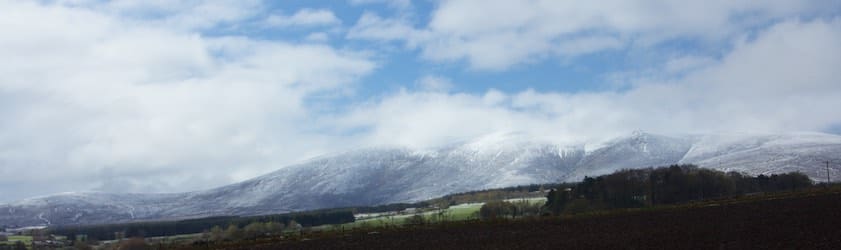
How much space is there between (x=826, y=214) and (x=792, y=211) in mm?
9001

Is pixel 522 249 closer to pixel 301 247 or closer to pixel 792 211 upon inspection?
pixel 301 247

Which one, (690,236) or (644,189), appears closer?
(690,236)

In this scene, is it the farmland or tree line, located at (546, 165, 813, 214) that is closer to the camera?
the farmland

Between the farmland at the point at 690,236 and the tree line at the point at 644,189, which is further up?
the tree line at the point at 644,189

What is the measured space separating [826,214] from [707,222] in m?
9.57

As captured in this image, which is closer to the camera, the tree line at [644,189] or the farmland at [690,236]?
the farmland at [690,236]

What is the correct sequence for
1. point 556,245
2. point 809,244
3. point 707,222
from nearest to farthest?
point 809,244, point 556,245, point 707,222

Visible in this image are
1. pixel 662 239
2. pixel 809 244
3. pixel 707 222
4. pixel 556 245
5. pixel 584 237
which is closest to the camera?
pixel 809 244

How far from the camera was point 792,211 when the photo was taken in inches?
2763

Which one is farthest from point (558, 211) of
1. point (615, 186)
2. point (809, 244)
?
point (809, 244)

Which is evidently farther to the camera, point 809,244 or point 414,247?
point 414,247

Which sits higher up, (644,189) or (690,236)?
(644,189)

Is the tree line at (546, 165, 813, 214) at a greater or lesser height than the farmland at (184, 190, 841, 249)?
greater

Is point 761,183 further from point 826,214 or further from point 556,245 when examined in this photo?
point 556,245
